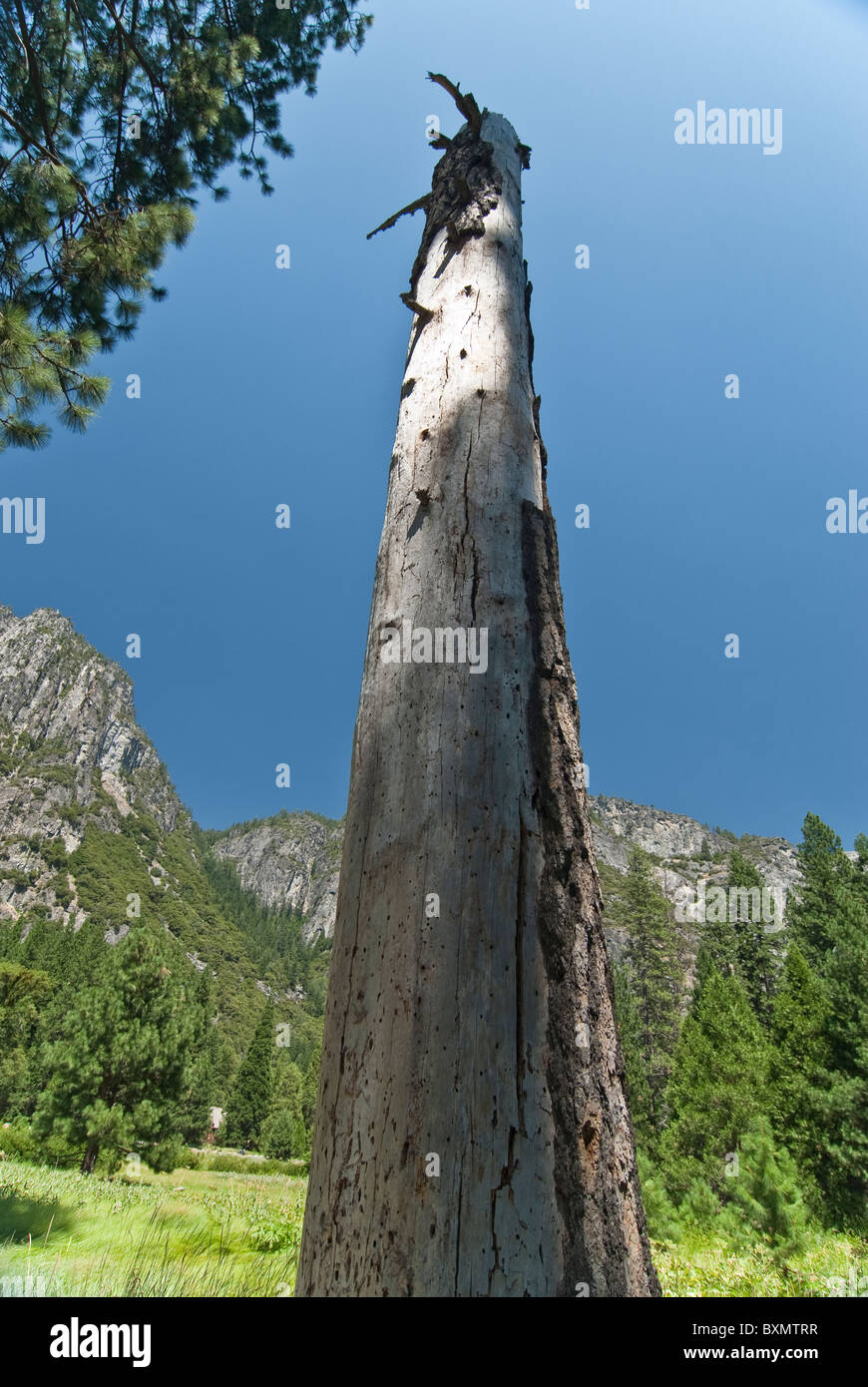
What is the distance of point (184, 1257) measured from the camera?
12.8ft

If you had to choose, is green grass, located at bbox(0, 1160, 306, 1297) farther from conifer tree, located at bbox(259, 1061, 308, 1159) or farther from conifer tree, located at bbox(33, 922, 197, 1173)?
conifer tree, located at bbox(259, 1061, 308, 1159)

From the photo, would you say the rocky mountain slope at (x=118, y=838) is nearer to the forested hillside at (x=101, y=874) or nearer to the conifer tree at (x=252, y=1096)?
the forested hillside at (x=101, y=874)

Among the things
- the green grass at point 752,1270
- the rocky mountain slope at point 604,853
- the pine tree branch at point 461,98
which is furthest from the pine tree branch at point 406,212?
the rocky mountain slope at point 604,853

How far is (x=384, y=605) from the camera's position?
5.16 ft

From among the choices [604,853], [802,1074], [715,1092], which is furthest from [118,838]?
[802,1074]

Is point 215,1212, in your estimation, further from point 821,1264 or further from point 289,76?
point 289,76

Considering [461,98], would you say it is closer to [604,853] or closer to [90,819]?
[604,853]

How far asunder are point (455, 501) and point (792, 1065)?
69.7 ft

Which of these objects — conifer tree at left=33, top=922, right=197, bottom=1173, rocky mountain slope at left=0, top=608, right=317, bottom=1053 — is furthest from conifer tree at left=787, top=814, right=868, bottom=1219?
rocky mountain slope at left=0, top=608, right=317, bottom=1053

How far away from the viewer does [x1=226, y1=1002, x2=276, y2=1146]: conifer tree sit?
36156 mm

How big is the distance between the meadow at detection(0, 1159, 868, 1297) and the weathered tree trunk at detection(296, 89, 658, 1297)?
111 inches

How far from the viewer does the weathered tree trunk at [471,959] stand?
0.88 meters

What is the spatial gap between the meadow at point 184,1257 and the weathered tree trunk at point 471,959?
2.82 metres

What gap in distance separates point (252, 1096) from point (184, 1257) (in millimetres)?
39761
